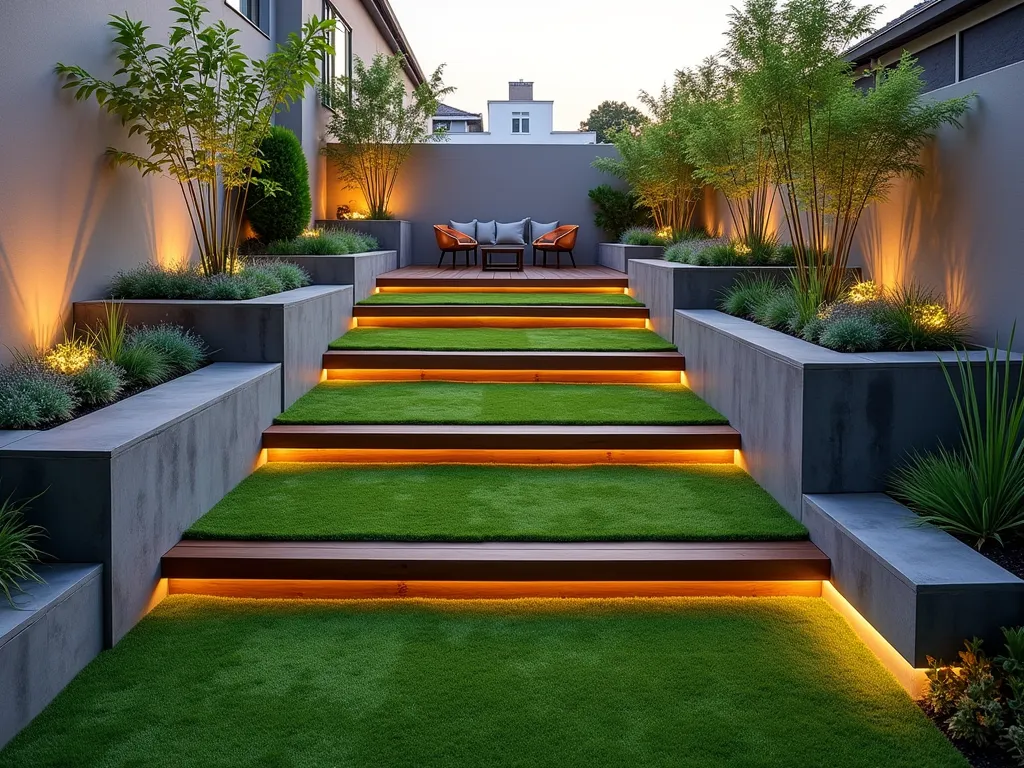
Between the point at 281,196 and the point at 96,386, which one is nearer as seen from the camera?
the point at 96,386

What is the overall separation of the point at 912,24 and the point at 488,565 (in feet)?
33.5

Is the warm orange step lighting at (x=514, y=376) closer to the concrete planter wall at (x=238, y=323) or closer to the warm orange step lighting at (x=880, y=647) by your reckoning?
the concrete planter wall at (x=238, y=323)

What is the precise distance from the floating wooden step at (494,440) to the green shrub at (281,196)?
16.7 feet

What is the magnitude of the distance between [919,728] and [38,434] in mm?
3297

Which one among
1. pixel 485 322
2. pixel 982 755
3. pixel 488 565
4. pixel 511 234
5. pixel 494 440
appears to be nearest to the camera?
pixel 982 755

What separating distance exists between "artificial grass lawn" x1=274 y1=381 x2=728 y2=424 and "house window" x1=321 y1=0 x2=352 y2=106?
761 centimetres

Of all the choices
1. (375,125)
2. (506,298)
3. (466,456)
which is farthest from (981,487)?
(375,125)

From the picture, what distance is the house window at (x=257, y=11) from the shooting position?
959cm

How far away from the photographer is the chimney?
37156 millimetres

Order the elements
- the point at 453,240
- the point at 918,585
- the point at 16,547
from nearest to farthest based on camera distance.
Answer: the point at 918,585
the point at 16,547
the point at 453,240

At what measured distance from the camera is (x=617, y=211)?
13.5 meters

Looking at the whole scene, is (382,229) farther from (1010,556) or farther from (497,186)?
(1010,556)

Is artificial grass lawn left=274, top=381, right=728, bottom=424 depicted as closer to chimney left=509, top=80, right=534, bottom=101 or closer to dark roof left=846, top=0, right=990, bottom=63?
dark roof left=846, top=0, right=990, bottom=63

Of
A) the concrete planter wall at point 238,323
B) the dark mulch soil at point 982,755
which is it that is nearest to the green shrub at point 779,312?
the concrete planter wall at point 238,323
